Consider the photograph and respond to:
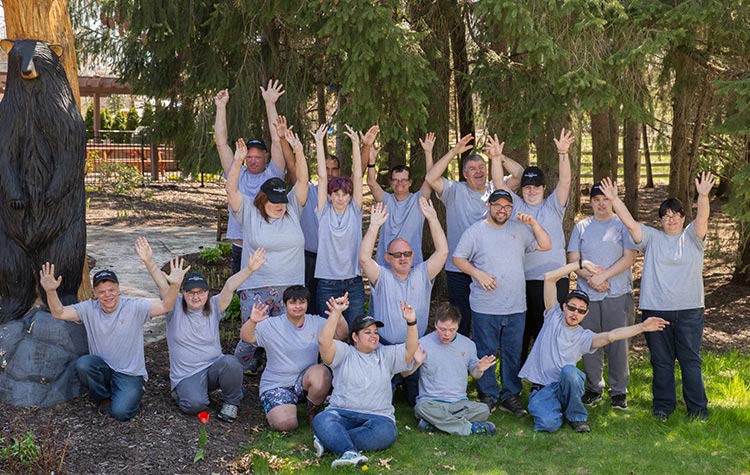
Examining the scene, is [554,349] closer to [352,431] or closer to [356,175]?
[352,431]

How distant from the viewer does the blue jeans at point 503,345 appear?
19.5 ft

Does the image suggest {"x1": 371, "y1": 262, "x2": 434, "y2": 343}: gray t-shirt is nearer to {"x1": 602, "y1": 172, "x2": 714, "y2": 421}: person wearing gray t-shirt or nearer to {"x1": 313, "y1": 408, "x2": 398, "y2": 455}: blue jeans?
{"x1": 313, "y1": 408, "x2": 398, "y2": 455}: blue jeans

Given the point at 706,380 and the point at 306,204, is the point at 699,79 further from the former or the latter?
the point at 306,204

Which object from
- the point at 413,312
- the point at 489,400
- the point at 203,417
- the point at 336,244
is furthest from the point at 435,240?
the point at 203,417

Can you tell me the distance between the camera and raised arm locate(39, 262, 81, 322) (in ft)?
Answer: 17.2

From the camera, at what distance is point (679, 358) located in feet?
18.9

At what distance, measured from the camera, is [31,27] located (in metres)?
5.75

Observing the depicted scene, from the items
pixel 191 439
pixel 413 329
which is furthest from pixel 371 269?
pixel 191 439

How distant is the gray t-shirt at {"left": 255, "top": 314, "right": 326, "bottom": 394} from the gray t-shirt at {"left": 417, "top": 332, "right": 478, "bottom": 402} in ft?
2.46

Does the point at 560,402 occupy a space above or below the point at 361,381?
below

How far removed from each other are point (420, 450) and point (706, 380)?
2.81 metres

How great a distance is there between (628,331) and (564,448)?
2.92 feet

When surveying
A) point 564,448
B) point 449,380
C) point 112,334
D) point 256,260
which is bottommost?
point 564,448

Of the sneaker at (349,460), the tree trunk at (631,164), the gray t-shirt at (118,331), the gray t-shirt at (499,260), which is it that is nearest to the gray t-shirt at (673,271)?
the gray t-shirt at (499,260)
